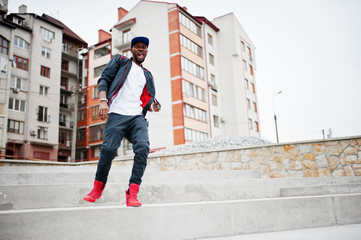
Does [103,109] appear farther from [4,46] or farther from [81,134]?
[81,134]

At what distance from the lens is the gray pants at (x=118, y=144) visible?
3.03 m

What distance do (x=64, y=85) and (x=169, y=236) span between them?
39.7 m

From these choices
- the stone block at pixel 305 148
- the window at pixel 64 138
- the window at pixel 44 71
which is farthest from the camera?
the window at pixel 64 138

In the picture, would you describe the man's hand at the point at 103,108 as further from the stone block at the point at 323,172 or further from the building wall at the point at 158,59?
the building wall at the point at 158,59

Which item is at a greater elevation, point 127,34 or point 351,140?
point 127,34

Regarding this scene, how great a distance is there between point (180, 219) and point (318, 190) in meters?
3.02

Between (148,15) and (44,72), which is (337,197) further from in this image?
(44,72)

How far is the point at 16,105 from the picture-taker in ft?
95.7

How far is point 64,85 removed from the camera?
3866 centimetres

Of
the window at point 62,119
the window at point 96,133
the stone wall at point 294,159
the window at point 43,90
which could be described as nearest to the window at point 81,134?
the window at point 96,133

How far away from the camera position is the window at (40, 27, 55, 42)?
33.7m

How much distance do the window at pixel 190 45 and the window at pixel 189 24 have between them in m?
1.59

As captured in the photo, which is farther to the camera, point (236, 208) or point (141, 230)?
point (236, 208)

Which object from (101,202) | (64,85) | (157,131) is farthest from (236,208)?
(64,85)
